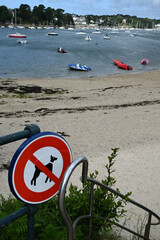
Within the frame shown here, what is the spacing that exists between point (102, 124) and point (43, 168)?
876 cm

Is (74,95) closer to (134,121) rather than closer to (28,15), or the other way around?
(134,121)

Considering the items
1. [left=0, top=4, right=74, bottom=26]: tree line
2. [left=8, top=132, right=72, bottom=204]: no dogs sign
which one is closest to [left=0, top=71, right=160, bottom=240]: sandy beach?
[left=8, top=132, right=72, bottom=204]: no dogs sign

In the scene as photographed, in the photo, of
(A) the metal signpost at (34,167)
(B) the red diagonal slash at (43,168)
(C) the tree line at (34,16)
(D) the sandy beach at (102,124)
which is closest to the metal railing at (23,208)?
(A) the metal signpost at (34,167)

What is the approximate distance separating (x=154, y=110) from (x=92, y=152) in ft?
19.5

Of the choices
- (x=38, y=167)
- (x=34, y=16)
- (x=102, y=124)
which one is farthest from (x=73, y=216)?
(x=34, y=16)

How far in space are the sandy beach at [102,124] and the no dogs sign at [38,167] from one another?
307 centimetres

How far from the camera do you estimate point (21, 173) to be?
1575mm

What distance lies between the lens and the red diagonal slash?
5.37 ft

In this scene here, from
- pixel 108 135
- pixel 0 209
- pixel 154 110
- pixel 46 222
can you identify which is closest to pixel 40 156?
pixel 46 222

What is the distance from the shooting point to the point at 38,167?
1678mm

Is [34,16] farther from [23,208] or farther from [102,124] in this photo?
[23,208]

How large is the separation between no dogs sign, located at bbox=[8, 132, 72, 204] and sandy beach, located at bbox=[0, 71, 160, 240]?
10.1ft

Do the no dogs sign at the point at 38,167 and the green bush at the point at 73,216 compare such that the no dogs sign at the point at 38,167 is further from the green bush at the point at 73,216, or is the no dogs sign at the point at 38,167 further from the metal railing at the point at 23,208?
the green bush at the point at 73,216

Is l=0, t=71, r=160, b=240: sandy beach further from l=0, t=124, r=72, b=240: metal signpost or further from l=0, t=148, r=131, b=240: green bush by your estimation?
l=0, t=124, r=72, b=240: metal signpost
